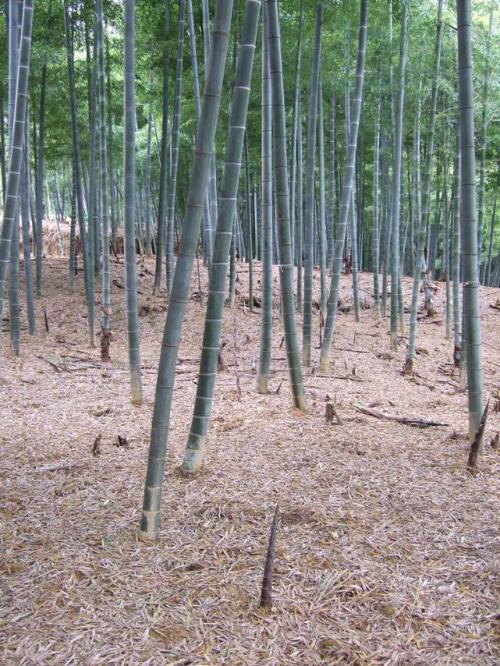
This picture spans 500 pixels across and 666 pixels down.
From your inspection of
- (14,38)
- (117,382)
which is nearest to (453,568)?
(117,382)

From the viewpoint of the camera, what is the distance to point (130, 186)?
3.79 m

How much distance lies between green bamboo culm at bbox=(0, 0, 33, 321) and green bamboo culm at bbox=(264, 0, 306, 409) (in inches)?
59.3

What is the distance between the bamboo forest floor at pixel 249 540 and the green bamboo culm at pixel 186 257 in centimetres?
23

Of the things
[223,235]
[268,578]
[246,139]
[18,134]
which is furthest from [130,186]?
[246,139]

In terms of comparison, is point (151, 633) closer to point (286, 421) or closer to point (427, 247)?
point (286, 421)

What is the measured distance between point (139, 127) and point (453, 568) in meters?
13.5

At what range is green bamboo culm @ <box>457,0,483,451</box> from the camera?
271 centimetres

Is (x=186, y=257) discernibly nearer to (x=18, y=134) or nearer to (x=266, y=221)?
(x=266, y=221)

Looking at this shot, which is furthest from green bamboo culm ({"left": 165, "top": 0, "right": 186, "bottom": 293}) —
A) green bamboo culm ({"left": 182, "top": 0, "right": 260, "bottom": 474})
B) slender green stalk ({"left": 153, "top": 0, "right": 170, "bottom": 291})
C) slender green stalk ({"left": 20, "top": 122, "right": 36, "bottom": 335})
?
green bamboo culm ({"left": 182, "top": 0, "right": 260, "bottom": 474})

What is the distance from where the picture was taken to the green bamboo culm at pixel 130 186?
3570 mm

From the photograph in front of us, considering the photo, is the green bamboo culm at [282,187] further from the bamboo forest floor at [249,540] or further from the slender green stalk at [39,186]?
the slender green stalk at [39,186]

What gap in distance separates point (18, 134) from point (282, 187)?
178cm

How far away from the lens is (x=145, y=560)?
194 cm

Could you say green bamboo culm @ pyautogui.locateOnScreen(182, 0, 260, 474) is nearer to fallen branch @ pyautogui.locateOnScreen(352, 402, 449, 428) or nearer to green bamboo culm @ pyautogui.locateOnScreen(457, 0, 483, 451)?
green bamboo culm @ pyautogui.locateOnScreen(457, 0, 483, 451)
